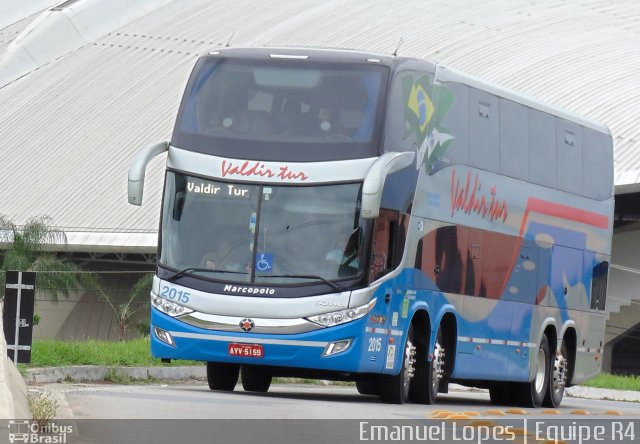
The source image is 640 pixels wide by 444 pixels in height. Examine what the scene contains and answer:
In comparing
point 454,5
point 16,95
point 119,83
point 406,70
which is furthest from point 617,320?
point 406,70

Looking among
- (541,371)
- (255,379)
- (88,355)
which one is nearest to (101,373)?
(88,355)

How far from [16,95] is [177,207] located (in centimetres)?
3382

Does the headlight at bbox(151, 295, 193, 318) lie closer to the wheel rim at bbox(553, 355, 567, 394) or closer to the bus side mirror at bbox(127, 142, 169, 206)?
the bus side mirror at bbox(127, 142, 169, 206)

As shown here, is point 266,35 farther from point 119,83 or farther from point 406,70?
point 406,70

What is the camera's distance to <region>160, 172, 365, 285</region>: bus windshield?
1817 cm

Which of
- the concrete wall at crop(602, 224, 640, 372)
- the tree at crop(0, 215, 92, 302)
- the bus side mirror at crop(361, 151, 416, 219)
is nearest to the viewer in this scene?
the bus side mirror at crop(361, 151, 416, 219)

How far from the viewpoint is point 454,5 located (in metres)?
52.4

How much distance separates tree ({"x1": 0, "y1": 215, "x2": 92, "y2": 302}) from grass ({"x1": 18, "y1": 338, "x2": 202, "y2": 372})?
1892 cm

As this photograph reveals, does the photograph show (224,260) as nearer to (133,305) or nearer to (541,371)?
(541,371)

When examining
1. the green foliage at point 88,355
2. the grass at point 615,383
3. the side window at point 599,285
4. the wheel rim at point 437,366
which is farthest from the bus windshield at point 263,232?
the grass at point 615,383

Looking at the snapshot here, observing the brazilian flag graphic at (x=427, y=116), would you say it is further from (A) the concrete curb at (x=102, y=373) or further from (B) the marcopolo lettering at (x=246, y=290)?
(A) the concrete curb at (x=102, y=373)

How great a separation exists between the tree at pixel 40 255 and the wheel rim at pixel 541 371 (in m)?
21.0
